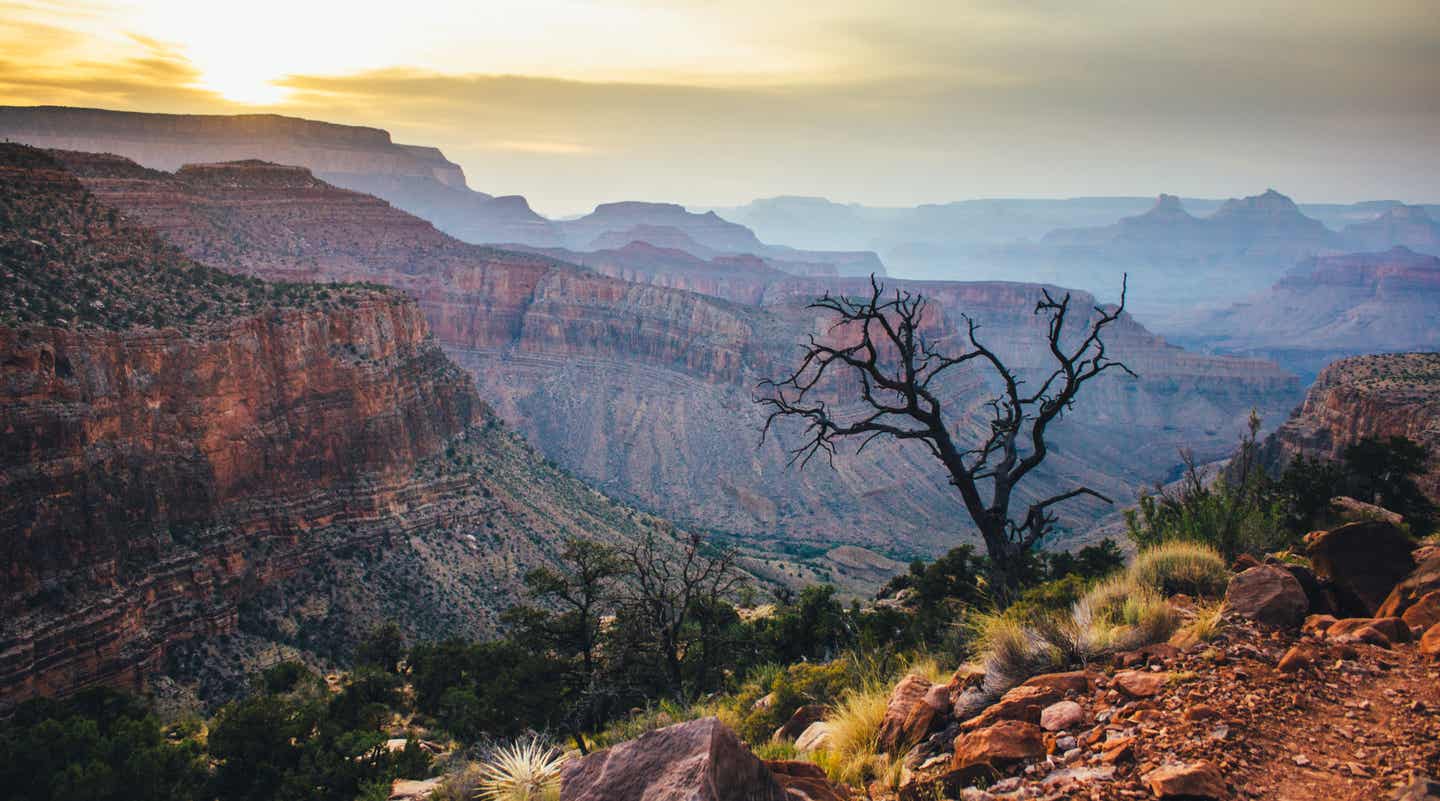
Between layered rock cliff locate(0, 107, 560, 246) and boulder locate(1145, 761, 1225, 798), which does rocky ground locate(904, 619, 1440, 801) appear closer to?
boulder locate(1145, 761, 1225, 798)

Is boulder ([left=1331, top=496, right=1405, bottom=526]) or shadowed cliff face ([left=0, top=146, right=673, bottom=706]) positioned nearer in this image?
boulder ([left=1331, top=496, right=1405, bottom=526])

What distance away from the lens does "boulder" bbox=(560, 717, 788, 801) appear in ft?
20.7

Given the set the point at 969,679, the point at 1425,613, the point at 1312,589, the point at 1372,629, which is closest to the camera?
the point at 1372,629

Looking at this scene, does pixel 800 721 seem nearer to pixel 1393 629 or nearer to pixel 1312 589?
pixel 1312 589

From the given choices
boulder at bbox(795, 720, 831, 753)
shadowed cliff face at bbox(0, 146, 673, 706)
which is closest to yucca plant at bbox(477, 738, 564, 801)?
boulder at bbox(795, 720, 831, 753)

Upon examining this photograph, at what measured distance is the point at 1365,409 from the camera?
175 ft

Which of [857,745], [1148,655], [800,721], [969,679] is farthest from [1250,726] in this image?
[800,721]

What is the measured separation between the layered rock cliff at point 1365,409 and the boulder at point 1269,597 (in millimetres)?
41888

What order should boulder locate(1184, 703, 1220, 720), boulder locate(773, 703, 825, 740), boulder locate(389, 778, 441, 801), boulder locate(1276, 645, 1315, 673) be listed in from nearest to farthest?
boulder locate(1184, 703, 1220, 720)
boulder locate(1276, 645, 1315, 673)
boulder locate(773, 703, 825, 740)
boulder locate(389, 778, 441, 801)

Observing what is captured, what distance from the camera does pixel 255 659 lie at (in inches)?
1296

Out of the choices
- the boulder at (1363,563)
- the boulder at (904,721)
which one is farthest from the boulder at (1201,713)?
the boulder at (1363,563)

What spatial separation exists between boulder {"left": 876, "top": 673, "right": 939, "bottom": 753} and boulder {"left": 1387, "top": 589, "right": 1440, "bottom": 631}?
4.89 meters

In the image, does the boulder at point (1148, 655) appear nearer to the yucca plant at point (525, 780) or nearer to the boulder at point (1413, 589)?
the boulder at point (1413, 589)

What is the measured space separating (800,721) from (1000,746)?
447 centimetres
